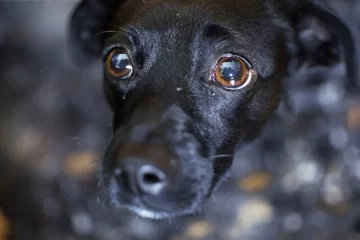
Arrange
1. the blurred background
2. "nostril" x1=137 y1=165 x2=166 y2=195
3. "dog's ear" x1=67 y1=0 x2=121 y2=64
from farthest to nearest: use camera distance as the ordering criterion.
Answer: the blurred background, "dog's ear" x1=67 y1=0 x2=121 y2=64, "nostril" x1=137 y1=165 x2=166 y2=195

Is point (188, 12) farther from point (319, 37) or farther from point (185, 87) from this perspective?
point (319, 37)

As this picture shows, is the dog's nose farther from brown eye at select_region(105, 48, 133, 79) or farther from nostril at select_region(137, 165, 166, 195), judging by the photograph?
brown eye at select_region(105, 48, 133, 79)

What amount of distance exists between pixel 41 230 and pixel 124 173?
1.43 metres

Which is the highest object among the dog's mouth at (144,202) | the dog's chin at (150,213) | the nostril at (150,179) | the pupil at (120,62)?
the pupil at (120,62)

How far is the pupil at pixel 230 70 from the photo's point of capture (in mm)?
1770

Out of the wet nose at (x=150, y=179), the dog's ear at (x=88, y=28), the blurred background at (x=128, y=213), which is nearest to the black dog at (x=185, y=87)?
the wet nose at (x=150, y=179)

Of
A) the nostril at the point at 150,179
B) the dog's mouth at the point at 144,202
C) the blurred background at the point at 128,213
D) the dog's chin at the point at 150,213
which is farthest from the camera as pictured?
the blurred background at the point at 128,213

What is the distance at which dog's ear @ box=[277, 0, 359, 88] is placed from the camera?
6.48ft

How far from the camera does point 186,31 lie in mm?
1748

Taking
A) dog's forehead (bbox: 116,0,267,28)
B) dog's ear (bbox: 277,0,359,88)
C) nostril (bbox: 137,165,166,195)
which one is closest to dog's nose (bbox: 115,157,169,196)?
nostril (bbox: 137,165,166,195)

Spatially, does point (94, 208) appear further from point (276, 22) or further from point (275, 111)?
point (276, 22)

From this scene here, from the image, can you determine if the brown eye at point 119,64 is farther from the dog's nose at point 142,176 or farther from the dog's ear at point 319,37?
the dog's ear at point 319,37

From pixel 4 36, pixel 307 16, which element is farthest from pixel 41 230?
pixel 307 16

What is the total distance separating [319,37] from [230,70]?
23.6 inches
